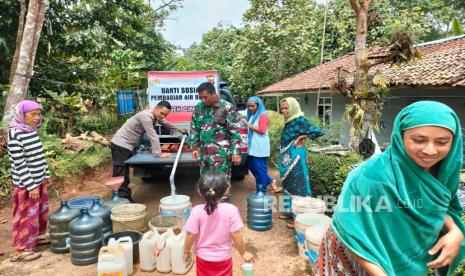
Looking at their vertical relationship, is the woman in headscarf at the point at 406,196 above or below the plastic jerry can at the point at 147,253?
above

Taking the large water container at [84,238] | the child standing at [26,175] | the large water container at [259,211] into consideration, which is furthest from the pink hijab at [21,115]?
the large water container at [259,211]

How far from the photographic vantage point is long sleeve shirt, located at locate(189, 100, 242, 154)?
→ 3.90 meters

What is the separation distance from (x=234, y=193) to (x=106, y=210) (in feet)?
8.30

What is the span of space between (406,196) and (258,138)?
3.84 meters

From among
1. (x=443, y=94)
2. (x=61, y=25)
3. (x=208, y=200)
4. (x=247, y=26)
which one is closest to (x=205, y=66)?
(x=247, y=26)

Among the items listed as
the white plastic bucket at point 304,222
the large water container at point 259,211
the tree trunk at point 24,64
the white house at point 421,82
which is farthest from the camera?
the white house at point 421,82

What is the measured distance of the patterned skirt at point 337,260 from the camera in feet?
4.34

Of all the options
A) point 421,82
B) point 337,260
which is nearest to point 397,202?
point 337,260

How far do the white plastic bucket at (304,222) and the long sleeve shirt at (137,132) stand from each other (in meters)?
2.43

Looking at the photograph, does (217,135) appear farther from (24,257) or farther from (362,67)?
(362,67)

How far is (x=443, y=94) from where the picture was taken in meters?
7.50

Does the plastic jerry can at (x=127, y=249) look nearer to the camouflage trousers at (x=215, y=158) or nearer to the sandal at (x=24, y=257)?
the sandal at (x=24, y=257)

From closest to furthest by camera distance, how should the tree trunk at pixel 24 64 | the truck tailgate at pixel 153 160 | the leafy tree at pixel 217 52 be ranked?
the truck tailgate at pixel 153 160 → the tree trunk at pixel 24 64 → the leafy tree at pixel 217 52

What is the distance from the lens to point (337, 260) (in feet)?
4.50
